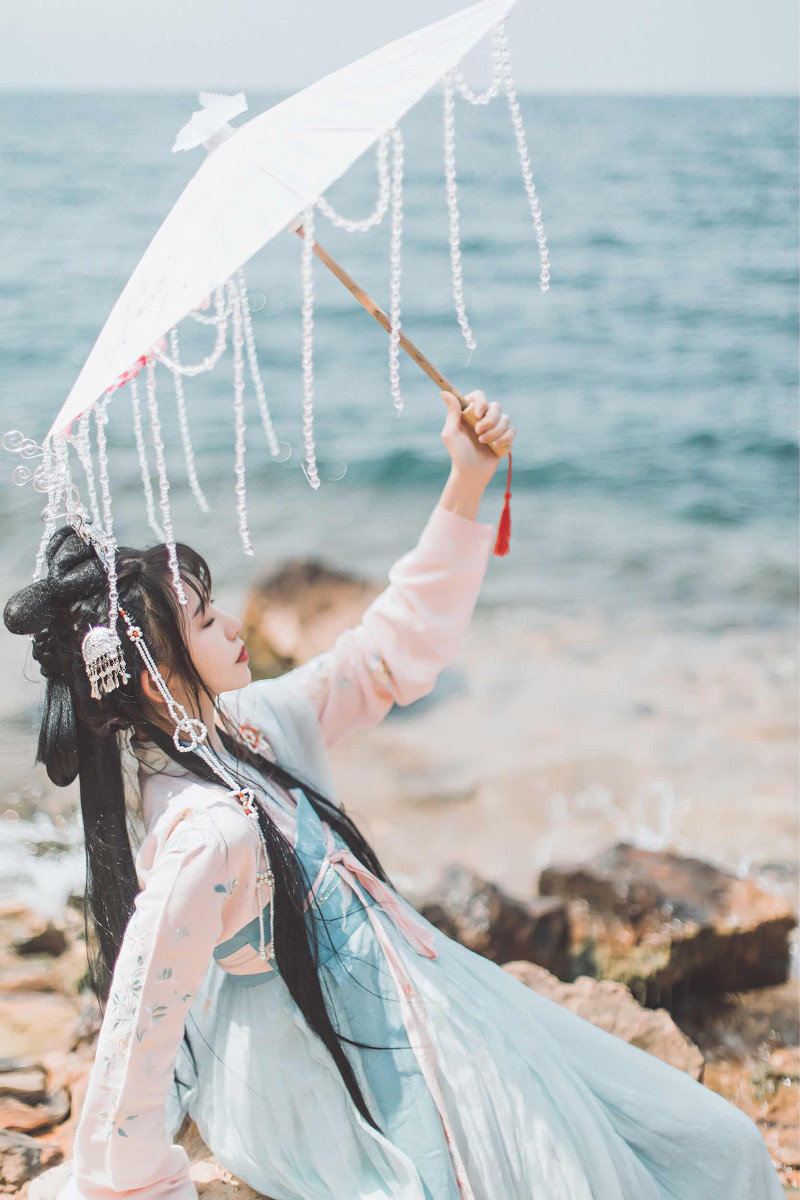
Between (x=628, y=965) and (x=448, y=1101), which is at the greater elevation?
(x=448, y=1101)

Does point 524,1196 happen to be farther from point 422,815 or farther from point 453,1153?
point 422,815

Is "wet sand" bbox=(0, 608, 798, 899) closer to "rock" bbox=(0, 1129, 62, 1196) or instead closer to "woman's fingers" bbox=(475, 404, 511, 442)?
"rock" bbox=(0, 1129, 62, 1196)

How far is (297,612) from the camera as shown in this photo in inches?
234

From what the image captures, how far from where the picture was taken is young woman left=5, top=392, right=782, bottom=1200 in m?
1.54

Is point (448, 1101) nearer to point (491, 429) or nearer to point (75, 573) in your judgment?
point (75, 573)

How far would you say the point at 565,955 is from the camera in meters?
3.28

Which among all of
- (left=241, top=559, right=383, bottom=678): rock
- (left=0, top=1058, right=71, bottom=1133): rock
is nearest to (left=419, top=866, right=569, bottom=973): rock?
(left=0, top=1058, right=71, bottom=1133): rock

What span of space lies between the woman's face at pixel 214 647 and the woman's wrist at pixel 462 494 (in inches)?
17.8

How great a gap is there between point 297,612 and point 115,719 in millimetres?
4252

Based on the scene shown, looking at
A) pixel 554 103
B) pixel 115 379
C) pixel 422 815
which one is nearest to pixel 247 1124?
pixel 115 379

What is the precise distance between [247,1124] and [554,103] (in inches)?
1165

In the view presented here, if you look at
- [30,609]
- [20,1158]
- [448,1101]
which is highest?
[30,609]

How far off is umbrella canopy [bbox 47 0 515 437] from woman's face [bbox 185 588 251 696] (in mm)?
370

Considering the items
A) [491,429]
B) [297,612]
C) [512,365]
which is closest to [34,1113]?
[491,429]
